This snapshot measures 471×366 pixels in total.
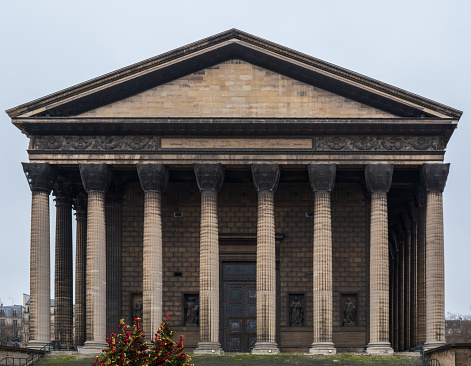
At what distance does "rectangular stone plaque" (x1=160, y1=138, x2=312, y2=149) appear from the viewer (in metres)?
59.0

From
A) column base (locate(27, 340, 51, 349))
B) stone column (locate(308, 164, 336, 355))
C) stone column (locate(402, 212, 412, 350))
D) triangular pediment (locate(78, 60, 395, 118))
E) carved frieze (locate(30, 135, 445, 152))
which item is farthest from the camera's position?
stone column (locate(402, 212, 412, 350))

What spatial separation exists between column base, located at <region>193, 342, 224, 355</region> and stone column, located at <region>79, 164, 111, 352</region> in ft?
17.0

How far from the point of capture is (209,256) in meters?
58.3

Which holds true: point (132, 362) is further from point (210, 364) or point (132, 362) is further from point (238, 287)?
point (238, 287)

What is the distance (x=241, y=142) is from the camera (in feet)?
194

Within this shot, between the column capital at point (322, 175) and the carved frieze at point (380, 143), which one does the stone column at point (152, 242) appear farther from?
the carved frieze at point (380, 143)

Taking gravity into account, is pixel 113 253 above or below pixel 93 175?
below

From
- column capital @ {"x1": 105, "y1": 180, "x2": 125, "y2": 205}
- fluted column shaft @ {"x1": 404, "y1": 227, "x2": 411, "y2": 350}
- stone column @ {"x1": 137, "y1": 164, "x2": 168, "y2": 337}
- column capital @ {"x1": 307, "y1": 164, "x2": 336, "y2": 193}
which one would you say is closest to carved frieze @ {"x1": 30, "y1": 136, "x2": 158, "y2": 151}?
stone column @ {"x1": 137, "y1": 164, "x2": 168, "y2": 337}

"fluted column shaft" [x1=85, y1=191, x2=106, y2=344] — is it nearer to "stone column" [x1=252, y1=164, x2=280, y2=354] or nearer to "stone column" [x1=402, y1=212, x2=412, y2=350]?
"stone column" [x1=252, y1=164, x2=280, y2=354]

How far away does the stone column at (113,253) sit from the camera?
62.7 metres

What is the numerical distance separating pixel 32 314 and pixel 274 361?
1364 centimetres

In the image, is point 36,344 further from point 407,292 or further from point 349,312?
point 407,292

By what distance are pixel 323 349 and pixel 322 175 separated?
935 cm

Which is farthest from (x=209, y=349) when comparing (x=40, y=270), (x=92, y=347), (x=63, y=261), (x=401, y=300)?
(x=401, y=300)
